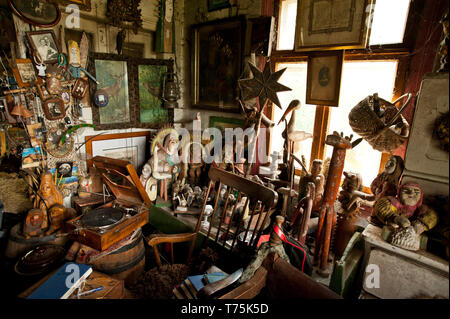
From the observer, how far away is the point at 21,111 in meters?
2.71

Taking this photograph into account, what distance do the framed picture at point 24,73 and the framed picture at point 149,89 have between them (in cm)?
111

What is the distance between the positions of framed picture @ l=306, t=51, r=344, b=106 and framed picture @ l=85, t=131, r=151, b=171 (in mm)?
2452

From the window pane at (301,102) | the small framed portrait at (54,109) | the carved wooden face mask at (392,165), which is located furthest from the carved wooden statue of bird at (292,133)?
the small framed portrait at (54,109)

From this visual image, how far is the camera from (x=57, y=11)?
2.72 m

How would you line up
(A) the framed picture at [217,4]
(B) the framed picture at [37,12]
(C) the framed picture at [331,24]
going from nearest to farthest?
(C) the framed picture at [331,24], (B) the framed picture at [37,12], (A) the framed picture at [217,4]

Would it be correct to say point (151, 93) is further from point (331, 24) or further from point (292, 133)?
point (331, 24)

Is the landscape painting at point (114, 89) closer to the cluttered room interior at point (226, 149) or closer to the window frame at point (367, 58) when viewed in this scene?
the cluttered room interior at point (226, 149)

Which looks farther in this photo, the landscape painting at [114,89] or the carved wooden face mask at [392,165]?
the landscape painting at [114,89]

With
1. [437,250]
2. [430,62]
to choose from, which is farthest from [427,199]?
[430,62]

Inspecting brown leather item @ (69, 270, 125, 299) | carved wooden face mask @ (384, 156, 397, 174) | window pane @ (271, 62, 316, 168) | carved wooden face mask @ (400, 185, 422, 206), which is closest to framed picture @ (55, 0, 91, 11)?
window pane @ (271, 62, 316, 168)

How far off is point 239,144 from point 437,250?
2027 mm

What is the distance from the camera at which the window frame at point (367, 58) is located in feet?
6.07

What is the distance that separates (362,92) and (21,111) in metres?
3.46
